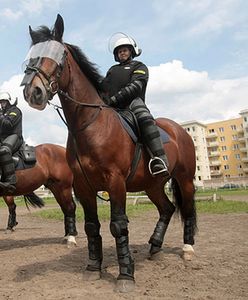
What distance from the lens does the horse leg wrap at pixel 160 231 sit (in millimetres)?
6406

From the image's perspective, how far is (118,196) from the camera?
484 centimetres

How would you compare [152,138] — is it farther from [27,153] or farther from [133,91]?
[27,153]

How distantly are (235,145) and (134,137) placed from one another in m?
102

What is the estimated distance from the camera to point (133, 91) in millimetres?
5277

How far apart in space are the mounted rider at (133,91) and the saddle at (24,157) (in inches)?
141

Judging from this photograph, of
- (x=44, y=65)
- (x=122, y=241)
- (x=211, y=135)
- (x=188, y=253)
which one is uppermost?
(x=211, y=135)

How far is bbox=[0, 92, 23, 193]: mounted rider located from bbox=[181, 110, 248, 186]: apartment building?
A: 9405 centimetres

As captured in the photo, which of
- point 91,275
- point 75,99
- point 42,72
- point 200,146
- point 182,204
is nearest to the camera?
point 42,72

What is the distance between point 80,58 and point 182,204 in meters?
3.49

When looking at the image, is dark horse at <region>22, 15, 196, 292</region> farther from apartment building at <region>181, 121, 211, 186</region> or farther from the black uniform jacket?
apartment building at <region>181, 121, 211, 186</region>

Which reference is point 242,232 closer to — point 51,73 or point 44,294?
point 44,294

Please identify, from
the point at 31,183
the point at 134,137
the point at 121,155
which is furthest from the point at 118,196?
the point at 31,183

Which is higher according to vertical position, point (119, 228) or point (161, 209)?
point (161, 209)

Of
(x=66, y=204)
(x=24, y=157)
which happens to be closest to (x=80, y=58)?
(x=24, y=157)
